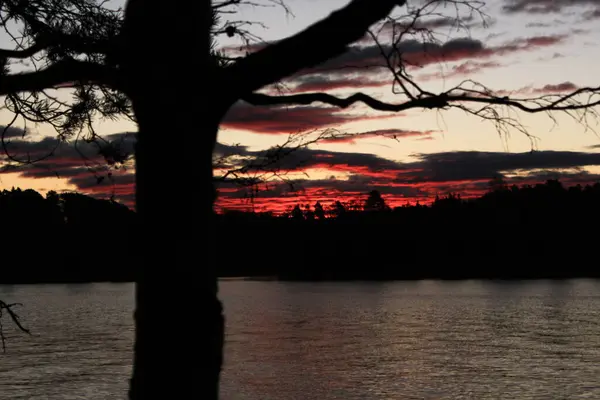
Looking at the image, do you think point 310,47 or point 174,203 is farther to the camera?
point 310,47

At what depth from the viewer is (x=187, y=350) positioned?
338cm

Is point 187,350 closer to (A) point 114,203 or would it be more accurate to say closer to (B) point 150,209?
(B) point 150,209

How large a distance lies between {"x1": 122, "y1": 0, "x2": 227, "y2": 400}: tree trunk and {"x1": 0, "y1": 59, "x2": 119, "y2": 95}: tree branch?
0.11m

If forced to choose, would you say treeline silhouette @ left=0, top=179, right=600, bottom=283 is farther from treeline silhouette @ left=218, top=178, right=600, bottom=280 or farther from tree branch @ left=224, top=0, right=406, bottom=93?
tree branch @ left=224, top=0, right=406, bottom=93

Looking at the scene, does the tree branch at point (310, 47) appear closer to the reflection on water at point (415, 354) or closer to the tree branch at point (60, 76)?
the tree branch at point (60, 76)

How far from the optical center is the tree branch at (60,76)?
145 inches

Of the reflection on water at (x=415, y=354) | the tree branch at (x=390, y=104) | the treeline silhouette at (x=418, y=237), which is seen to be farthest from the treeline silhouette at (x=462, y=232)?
the tree branch at (x=390, y=104)

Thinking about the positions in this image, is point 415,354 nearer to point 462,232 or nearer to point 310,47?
point 310,47

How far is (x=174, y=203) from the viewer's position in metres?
3.44

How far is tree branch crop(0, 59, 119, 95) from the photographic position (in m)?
3.68

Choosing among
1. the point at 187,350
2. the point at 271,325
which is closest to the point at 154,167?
the point at 187,350

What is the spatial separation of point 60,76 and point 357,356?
5577 centimetres

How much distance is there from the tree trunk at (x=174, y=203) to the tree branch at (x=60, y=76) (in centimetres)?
11

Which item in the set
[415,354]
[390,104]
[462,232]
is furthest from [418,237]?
[390,104]
